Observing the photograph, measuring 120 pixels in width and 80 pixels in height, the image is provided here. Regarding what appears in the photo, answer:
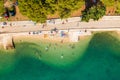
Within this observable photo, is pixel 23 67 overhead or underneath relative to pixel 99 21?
underneath

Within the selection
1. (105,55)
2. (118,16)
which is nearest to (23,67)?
(105,55)

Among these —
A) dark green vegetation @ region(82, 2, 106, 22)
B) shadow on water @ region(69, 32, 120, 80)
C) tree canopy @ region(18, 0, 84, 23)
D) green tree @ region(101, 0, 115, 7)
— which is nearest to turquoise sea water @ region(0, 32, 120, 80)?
shadow on water @ region(69, 32, 120, 80)

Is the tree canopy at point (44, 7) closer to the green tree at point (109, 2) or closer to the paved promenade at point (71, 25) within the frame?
the paved promenade at point (71, 25)

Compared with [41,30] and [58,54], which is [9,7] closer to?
[41,30]

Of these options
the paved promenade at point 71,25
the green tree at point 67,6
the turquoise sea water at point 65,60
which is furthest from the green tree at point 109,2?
the turquoise sea water at point 65,60

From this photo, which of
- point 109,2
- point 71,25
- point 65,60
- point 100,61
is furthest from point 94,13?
point 65,60

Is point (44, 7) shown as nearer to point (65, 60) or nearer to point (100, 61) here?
point (65, 60)

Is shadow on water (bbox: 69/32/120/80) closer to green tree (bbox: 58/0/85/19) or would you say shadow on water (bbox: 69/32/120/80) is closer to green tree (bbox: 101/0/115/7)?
green tree (bbox: 101/0/115/7)
